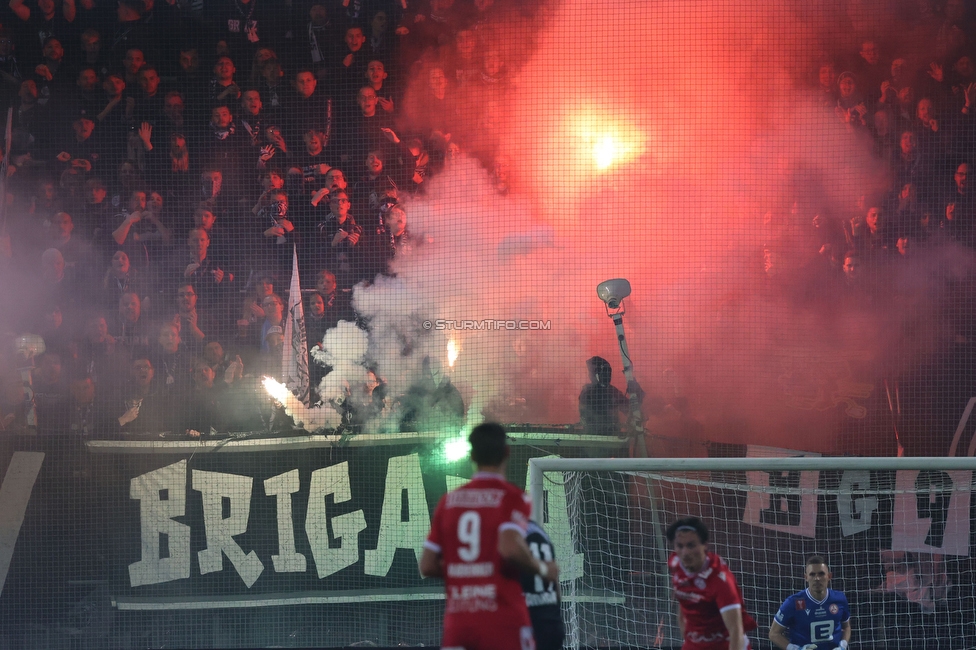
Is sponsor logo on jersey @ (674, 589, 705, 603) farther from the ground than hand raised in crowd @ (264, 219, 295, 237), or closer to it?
closer to it

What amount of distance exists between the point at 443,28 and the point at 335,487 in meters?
4.15

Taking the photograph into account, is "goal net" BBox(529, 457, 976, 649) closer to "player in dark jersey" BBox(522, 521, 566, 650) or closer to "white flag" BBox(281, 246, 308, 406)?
"white flag" BBox(281, 246, 308, 406)

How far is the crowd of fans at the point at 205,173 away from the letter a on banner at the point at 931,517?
4.25 m

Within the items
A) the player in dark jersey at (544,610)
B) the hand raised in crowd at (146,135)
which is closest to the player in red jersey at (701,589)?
the player in dark jersey at (544,610)

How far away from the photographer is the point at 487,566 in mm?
2684

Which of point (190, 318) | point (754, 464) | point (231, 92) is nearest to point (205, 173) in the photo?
point (231, 92)

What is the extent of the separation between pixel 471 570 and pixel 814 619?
9.60 ft

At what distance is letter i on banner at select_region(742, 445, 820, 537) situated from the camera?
7059 mm

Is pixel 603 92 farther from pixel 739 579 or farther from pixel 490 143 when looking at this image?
pixel 739 579

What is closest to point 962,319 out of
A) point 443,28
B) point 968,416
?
point 968,416

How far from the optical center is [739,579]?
709 cm

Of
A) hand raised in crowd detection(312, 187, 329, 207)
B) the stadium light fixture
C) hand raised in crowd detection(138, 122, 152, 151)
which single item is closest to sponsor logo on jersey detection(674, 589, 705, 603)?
the stadium light fixture

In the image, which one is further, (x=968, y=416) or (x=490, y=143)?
(x=490, y=143)

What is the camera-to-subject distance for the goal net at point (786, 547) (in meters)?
6.85
